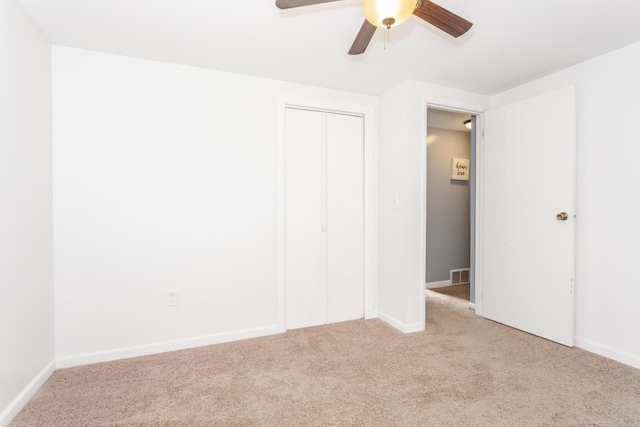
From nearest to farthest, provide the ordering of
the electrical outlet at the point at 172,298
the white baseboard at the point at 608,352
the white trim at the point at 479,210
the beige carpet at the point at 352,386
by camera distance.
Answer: the beige carpet at the point at 352,386, the white baseboard at the point at 608,352, the electrical outlet at the point at 172,298, the white trim at the point at 479,210

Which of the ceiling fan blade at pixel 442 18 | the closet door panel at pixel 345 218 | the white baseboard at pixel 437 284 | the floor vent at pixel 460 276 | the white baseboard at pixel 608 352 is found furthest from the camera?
the floor vent at pixel 460 276

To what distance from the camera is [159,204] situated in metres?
2.34

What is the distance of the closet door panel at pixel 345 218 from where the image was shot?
2.93 meters

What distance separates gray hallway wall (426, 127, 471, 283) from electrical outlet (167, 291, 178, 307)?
10.7 ft

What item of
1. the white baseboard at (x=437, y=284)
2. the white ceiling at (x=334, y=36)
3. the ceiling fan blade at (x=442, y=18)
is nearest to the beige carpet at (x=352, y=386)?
the white baseboard at (x=437, y=284)

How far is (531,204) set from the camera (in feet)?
8.64

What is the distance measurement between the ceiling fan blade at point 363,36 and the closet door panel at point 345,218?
1.22 metres

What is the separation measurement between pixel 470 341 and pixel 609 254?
1.20 metres

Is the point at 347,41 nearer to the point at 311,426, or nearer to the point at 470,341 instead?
the point at 311,426

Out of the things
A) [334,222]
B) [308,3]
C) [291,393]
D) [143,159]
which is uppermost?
[308,3]

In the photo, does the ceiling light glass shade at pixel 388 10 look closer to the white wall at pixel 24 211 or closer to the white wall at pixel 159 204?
the white wall at pixel 159 204

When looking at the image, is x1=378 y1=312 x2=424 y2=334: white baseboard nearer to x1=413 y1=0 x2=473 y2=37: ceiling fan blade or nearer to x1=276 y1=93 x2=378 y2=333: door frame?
x1=276 y1=93 x2=378 y2=333: door frame

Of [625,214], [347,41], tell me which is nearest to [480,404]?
[625,214]

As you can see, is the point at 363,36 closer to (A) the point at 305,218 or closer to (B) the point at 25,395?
(A) the point at 305,218
